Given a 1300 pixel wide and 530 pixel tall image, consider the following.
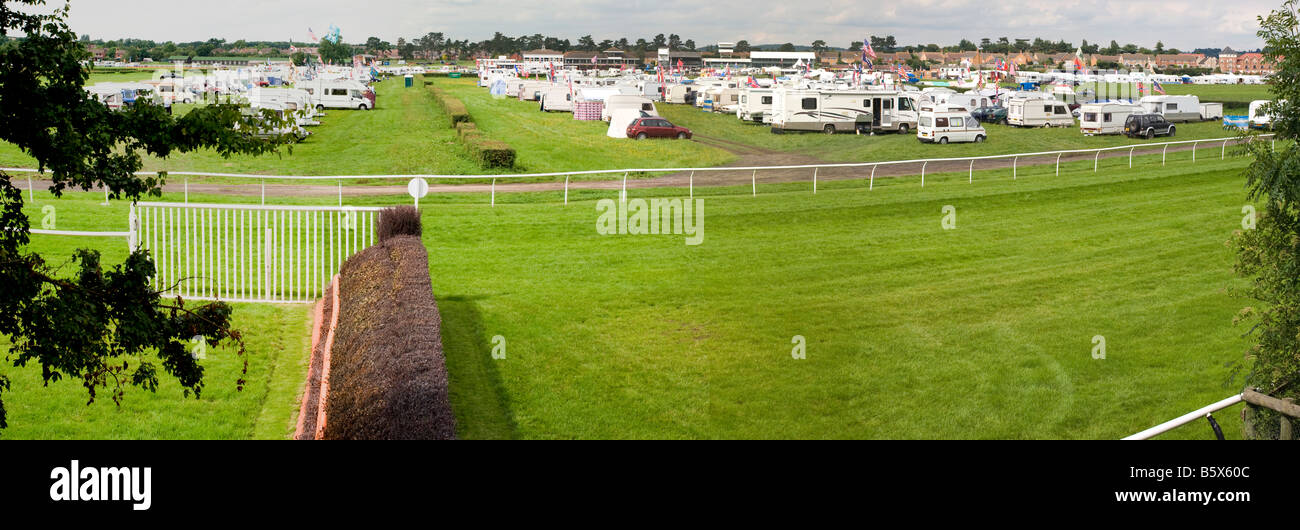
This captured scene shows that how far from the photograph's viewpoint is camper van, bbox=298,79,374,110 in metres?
62.1

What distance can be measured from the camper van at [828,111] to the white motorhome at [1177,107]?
15609mm

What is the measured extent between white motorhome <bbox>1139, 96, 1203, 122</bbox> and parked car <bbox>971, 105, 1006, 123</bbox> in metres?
6.92

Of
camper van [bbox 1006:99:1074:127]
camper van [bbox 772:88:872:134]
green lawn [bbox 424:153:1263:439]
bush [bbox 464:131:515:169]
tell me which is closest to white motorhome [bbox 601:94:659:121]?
camper van [bbox 772:88:872:134]

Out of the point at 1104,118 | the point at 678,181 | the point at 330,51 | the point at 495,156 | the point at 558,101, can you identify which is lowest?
the point at 678,181

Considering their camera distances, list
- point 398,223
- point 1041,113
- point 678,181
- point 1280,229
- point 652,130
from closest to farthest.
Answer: point 1280,229, point 398,223, point 678,181, point 652,130, point 1041,113

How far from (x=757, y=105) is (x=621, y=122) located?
35.7 ft

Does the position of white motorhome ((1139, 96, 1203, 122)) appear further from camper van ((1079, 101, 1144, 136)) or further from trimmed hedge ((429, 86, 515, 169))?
trimmed hedge ((429, 86, 515, 169))

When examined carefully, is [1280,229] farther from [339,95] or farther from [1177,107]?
[339,95]

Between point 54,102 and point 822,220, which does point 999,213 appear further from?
point 54,102

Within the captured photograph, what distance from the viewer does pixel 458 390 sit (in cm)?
1146

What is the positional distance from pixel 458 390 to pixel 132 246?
629 centimetres

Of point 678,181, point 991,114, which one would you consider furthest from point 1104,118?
point 678,181

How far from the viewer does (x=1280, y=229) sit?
26.9ft
